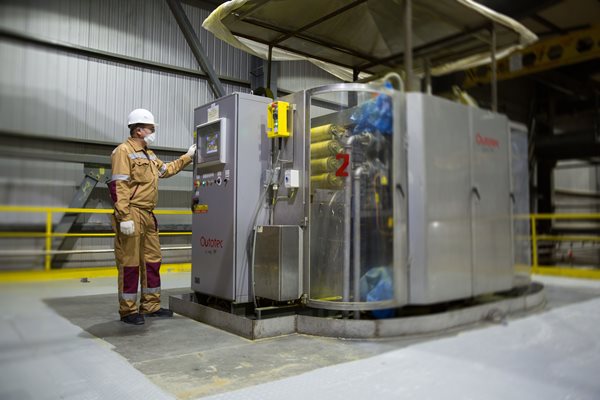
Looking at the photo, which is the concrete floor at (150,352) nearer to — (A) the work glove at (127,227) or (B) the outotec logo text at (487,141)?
(A) the work glove at (127,227)

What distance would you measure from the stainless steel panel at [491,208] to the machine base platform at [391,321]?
0.16 meters

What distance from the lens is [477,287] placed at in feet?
7.61

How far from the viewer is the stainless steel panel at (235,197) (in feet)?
8.71

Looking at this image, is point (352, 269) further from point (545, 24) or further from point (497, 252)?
point (545, 24)

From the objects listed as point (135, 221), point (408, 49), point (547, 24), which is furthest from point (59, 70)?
point (135, 221)

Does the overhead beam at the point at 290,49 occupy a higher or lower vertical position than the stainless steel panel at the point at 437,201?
higher

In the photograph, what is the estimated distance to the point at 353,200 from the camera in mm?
2363

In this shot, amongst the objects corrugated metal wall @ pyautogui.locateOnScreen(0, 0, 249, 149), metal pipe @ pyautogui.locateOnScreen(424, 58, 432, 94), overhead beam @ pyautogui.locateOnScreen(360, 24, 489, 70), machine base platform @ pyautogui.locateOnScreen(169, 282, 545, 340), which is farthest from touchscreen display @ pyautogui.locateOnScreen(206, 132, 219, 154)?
corrugated metal wall @ pyautogui.locateOnScreen(0, 0, 249, 149)

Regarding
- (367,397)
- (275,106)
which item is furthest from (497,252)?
(275,106)

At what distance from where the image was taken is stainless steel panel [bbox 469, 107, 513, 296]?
2129 mm

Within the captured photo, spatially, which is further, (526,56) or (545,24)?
(526,56)

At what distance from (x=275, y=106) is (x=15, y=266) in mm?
2355

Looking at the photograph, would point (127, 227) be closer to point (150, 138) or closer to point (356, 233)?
point (150, 138)

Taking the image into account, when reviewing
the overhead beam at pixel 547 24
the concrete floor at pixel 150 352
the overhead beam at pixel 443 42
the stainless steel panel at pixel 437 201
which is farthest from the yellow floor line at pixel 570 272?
the overhead beam at pixel 443 42
